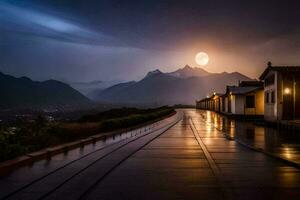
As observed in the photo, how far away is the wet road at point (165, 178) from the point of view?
7.92 metres

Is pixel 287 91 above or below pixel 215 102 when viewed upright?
below

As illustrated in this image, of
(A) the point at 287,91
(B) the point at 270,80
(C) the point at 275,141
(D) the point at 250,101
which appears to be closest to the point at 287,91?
(A) the point at 287,91

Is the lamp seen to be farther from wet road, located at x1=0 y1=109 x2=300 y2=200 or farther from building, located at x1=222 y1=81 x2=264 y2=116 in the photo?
wet road, located at x1=0 y1=109 x2=300 y2=200

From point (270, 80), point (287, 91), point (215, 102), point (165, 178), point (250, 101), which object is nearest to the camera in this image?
point (165, 178)

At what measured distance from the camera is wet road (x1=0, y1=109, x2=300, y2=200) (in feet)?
26.0

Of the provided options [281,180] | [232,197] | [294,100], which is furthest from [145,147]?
[294,100]

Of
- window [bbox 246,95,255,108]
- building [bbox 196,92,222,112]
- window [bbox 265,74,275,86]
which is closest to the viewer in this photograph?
window [bbox 265,74,275,86]

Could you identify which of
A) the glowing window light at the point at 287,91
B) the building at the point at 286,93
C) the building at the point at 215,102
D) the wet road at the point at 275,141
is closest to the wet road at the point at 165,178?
the wet road at the point at 275,141

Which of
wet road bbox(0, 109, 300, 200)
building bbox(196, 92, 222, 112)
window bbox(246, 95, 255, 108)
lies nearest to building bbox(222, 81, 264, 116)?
window bbox(246, 95, 255, 108)

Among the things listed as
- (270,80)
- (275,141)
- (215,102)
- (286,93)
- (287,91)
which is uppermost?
(270,80)

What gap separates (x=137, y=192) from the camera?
8.09m

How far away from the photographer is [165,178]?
9.56 metres

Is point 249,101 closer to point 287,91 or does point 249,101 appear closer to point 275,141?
point 287,91

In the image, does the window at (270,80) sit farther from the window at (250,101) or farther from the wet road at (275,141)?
the window at (250,101)
